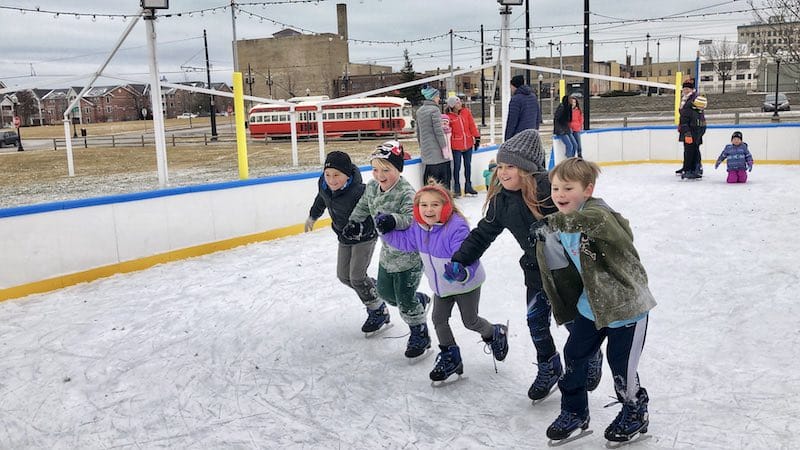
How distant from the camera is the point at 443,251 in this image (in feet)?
10.8

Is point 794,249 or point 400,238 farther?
point 794,249

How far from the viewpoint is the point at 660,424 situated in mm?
2910

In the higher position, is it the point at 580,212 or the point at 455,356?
the point at 580,212

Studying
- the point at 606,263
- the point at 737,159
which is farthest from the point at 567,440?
the point at 737,159

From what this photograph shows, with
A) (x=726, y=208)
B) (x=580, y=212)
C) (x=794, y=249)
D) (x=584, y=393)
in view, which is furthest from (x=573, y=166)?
(x=726, y=208)

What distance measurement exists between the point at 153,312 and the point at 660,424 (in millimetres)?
3456

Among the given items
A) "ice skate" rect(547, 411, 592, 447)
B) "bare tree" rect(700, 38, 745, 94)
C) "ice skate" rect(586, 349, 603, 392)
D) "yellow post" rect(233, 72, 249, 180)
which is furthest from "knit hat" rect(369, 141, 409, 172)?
"bare tree" rect(700, 38, 745, 94)

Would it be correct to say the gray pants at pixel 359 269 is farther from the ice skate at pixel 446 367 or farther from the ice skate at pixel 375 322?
the ice skate at pixel 446 367

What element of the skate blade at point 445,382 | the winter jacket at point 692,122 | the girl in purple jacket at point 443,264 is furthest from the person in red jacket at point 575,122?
the skate blade at point 445,382

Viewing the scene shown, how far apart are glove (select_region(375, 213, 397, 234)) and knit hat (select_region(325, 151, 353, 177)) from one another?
0.82 metres

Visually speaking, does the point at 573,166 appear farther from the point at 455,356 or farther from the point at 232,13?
the point at 232,13

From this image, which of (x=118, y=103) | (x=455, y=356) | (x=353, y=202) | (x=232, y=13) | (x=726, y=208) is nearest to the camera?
(x=455, y=356)

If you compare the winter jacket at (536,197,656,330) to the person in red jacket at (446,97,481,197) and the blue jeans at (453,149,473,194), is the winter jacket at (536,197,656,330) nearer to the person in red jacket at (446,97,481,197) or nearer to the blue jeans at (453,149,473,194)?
the person in red jacket at (446,97,481,197)

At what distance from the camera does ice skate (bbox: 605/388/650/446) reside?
2719 millimetres
